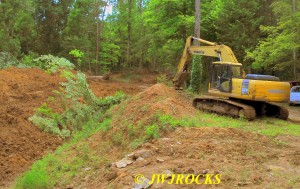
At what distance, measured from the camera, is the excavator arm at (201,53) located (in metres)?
15.6

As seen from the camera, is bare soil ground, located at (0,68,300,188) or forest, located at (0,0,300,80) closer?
bare soil ground, located at (0,68,300,188)

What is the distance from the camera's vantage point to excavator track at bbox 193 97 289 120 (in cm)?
1342

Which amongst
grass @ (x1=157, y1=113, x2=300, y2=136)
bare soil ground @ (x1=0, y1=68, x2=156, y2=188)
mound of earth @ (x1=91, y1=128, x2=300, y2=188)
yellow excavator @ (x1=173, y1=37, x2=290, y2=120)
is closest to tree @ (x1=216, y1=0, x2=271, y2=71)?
yellow excavator @ (x1=173, y1=37, x2=290, y2=120)

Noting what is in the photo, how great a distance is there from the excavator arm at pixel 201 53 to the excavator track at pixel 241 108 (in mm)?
1985

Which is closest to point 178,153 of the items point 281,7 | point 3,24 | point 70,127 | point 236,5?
point 70,127

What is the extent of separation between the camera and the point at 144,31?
45469 mm

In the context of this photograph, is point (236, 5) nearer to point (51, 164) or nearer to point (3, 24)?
point (51, 164)

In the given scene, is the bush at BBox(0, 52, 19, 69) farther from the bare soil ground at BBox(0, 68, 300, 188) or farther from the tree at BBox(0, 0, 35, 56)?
the bare soil ground at BBox(0, 68, 300, 188)

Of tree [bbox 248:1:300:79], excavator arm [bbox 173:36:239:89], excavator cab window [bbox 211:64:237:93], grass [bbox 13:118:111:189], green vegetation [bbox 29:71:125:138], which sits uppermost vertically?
tree [bbox 248:1:300:79]

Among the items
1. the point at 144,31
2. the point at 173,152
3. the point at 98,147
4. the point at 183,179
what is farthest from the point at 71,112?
the point at 144,31

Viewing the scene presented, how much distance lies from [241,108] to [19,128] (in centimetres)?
829

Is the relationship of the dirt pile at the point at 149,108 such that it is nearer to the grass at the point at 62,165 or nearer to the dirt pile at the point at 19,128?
the grass at the point at 62,165

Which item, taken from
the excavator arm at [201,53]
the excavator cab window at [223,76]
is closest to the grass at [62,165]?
the excavator cab window at [223,76]

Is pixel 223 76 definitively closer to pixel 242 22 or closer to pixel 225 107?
pixel 225 107
